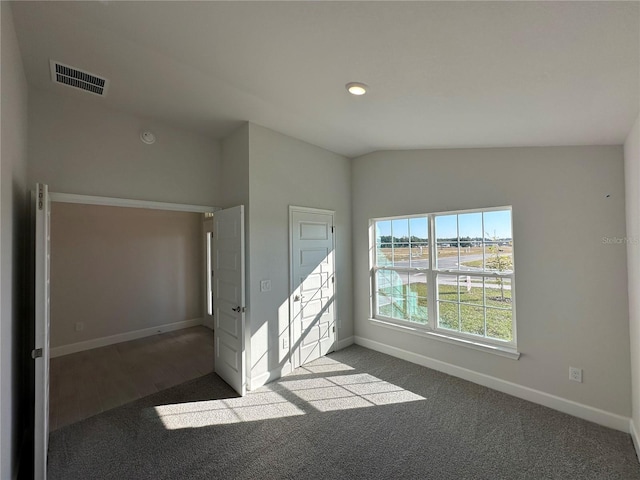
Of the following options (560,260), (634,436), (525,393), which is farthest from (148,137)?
(634,436)

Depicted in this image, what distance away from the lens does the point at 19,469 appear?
1.96m

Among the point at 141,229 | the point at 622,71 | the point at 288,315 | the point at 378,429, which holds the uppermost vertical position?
the point at 622,71

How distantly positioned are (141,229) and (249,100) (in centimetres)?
377

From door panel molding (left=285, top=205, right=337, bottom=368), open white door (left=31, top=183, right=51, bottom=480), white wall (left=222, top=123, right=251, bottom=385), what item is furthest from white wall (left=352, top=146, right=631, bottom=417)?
open white door (left=31, top=183, right=51, bottom=480)

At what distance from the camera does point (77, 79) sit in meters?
2.23

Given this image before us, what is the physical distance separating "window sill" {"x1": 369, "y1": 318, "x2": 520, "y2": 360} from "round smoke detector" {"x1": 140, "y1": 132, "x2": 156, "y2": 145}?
11.9 ft

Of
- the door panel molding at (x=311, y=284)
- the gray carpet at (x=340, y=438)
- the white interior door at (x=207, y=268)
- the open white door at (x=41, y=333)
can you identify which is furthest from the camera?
the white interior door at (x=207, y=268)

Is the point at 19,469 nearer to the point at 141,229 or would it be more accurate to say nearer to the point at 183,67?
the point at 183,67

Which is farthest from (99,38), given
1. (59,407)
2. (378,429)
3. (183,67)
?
(378,429)

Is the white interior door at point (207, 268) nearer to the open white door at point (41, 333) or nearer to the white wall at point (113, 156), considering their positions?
the white wall at point (113, 156)

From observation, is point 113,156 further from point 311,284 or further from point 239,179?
point 311,284

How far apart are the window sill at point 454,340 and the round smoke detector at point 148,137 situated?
3.63 meters

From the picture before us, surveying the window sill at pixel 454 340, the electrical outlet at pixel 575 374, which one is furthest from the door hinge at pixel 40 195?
the electrical outlet at pixel 575 374

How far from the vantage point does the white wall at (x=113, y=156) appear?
2396 mm
